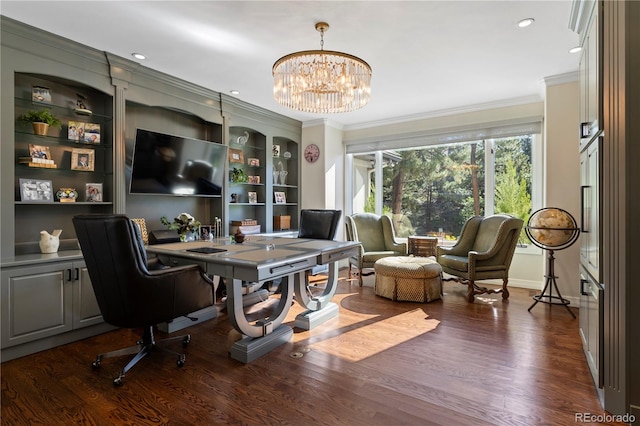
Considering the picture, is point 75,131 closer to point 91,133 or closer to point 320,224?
point 91,133

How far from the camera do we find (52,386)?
2.17 metres

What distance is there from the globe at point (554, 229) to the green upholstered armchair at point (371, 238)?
1767mm

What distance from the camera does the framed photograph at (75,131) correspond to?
125 inches

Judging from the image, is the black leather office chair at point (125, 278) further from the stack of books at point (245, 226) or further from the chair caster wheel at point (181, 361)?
the stack of books at point (245, 226)

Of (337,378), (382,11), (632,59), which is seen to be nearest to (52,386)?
(337,378)

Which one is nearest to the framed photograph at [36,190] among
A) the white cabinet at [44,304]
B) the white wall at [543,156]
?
the white cabinet at [44,304]

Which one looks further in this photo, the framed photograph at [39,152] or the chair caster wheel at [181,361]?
the framed photograph at [39,152]

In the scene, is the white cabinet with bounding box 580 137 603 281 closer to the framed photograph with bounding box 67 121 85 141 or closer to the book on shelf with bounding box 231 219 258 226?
the book on shelf with bounding box 231 219 258 226

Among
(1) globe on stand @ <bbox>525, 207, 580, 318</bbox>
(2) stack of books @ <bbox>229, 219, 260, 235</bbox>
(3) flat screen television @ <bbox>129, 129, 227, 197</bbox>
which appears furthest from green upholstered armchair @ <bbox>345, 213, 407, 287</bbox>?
(3) flat screen television @ <bbox>129, 129, 227, 197</bbox>

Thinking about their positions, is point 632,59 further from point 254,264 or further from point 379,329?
point 379,329

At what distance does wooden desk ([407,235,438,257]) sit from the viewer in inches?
211

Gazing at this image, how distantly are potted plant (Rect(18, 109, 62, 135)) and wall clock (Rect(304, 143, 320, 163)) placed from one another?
3.76 m

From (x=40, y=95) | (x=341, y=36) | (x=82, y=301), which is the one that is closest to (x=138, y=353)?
(x=82, y=301)

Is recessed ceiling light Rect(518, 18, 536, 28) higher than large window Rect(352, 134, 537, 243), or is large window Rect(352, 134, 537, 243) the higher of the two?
recessed ceiling light Rect(518, 18, 536, 28)
